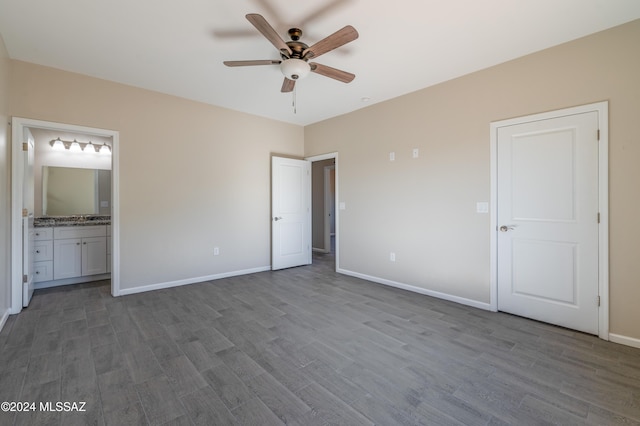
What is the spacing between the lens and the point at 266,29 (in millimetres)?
2037

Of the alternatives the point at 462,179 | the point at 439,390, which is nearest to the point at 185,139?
the point at 462,179

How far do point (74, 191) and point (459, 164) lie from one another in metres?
5.98

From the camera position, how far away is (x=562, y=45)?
2.66m

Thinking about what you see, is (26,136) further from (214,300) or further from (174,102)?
(214,300)

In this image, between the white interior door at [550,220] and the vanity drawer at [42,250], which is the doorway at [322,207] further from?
the vanity drawer at [42,250]

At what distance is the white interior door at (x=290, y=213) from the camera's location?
5086 millimetres

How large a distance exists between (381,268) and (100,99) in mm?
4350

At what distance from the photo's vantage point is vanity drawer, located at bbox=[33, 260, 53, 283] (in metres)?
3.86

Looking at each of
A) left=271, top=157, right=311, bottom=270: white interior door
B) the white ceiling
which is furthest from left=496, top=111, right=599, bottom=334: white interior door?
left=271, top=157, right=311, bottom=270: white interior door

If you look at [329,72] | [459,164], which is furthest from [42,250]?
[459,164]

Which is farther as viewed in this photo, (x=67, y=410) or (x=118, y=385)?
(x=118, y=385)

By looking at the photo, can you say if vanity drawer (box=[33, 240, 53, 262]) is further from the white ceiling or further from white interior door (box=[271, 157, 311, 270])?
white interior door (box=[271, 157, 311, 270])

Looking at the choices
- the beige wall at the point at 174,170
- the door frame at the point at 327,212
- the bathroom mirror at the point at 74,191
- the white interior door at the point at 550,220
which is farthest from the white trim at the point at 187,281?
the white interior door at the point at 550,220

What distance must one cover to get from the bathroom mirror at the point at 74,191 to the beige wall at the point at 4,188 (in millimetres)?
1901
